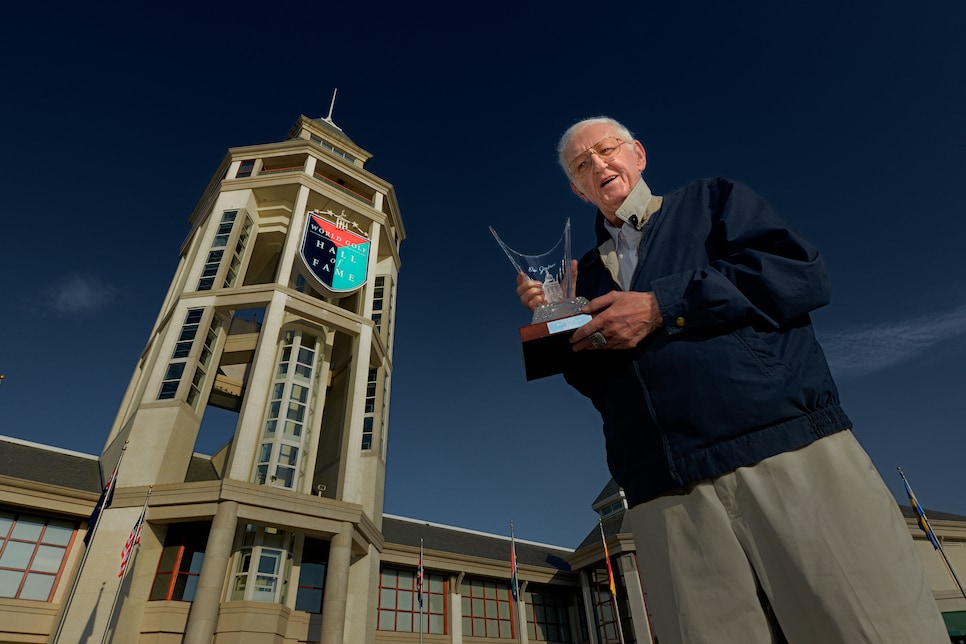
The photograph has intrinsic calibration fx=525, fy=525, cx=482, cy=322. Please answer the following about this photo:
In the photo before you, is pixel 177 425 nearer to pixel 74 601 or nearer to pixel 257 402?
pixel 257 402

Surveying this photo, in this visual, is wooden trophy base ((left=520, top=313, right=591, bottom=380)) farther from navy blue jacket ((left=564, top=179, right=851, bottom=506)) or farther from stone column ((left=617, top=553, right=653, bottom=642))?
stone column ((left=617, top=553, right=653, bottom=642))

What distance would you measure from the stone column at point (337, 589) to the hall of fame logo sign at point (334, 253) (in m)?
10.9

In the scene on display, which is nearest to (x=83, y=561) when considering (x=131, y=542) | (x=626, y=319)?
(x=131, y=542)

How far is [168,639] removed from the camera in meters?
16.0

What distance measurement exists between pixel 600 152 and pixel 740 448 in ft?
5.17

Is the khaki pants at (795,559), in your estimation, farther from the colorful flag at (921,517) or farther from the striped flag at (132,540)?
the colorful flag at (921,517)

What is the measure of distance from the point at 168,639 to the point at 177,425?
21.6ft

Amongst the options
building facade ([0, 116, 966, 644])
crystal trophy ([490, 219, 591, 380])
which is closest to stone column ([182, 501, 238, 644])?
building facade ([0, 116, 966, 644])

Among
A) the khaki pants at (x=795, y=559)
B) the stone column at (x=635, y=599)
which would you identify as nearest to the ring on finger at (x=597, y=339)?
the khaki pants at (x=795, y=559)

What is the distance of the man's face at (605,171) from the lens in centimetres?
257

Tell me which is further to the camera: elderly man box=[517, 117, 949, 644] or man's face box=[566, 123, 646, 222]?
man's face box=[566, 123, 646, 222]

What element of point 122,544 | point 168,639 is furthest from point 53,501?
point 168,639

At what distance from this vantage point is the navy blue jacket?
172cm

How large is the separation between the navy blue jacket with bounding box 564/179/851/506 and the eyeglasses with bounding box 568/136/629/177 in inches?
26.5
